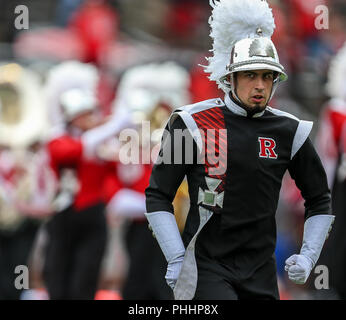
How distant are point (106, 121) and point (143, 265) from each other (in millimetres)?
1242

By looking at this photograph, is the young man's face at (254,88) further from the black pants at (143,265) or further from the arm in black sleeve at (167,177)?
the black pants at (143,265)

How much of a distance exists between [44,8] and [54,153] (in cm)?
459

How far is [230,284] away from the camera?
5.77m

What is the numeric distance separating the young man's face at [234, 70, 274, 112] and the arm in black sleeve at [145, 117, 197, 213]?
0.33 meters

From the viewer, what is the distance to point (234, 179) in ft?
19.1

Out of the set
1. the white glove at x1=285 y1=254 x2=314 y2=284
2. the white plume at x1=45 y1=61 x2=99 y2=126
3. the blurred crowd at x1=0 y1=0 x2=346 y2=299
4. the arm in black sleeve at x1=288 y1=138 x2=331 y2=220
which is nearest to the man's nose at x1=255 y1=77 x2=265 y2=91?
the arm in black sleeve at x1=288 y1=138 x2=331 y2=220

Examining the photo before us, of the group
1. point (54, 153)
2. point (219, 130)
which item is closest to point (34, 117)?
point (54, 153)

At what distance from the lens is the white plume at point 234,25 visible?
6066 mm

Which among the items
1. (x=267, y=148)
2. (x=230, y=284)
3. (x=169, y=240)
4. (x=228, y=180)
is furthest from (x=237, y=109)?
(x=230, y=284)

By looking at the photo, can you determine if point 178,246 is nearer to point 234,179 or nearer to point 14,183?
point 234,179

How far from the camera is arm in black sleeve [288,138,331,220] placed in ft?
19.7

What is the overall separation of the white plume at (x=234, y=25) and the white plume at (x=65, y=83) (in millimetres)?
4600

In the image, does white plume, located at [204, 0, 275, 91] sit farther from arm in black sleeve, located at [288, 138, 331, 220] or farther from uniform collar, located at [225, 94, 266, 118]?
arm in black sleeve, located at [288, 138, 331, 220]
